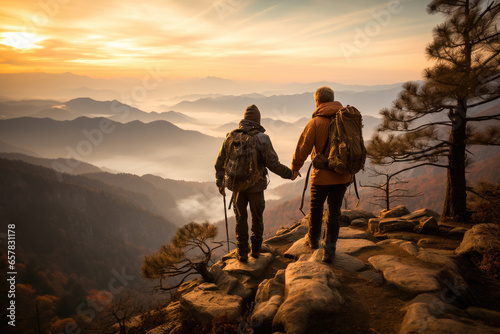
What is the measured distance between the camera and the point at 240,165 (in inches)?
194

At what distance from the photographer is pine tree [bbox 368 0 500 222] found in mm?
6797

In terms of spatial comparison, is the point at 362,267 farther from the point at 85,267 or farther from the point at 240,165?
the point at 85,267

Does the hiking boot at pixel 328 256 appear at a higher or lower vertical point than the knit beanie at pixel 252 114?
lower

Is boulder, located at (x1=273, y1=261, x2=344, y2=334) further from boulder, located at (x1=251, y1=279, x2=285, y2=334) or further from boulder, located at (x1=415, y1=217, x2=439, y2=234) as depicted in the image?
boulder, located at (x1=415, y1=217, x2=439, y2=234)

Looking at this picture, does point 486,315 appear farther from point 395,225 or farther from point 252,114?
point 395,225

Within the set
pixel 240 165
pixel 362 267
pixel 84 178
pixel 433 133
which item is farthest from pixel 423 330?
pixel 84 178

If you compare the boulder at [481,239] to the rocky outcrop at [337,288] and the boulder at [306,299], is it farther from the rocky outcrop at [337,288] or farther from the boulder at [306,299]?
the boulder at [306,299]

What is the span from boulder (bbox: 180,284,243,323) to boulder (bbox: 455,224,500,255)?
4.67m

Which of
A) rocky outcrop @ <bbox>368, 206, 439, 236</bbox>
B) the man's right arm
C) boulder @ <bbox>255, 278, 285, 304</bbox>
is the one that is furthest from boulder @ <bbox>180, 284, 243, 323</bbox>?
rocky outcrop @ <bbox>368, 206, 439, 236</bbox>

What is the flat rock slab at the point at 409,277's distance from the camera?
384 centimetres

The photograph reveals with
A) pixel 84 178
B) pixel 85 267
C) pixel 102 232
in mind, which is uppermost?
pixel 84 178

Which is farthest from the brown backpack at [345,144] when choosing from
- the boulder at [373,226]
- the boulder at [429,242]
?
the boulder at [373,226]

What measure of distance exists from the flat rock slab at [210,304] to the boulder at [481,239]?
15.3 ft

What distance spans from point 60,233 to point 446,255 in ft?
376
